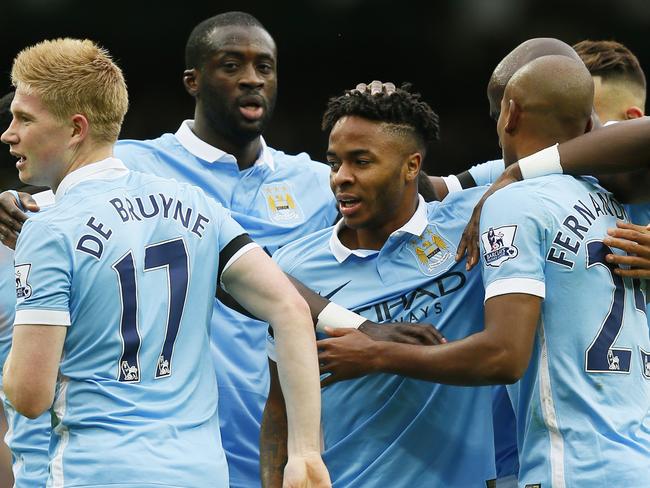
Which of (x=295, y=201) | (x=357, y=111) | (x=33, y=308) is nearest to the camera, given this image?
(x=33, y=308)

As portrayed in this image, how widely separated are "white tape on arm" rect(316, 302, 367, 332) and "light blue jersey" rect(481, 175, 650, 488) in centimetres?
56

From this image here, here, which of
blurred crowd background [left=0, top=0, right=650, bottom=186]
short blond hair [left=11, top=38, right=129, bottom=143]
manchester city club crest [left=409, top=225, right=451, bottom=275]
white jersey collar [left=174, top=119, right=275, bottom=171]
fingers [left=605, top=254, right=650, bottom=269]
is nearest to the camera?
short blond hair [left=11, top=38, right=129, bottom=143]

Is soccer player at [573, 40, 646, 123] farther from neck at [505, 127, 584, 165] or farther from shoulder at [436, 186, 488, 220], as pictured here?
neck at [505, 127, 584, 165]

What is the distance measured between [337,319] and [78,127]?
117 cm

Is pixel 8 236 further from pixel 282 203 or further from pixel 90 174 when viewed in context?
pixel 282 203

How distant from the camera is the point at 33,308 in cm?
376

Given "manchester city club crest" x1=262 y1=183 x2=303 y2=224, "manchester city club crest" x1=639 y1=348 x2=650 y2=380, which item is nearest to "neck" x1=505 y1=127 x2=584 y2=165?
"manchester city club crest" x1=639 y1=348 x2=650 y2=380

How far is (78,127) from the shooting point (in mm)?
4094

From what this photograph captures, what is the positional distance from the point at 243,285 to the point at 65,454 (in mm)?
784

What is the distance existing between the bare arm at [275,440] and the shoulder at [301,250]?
0.41 meters

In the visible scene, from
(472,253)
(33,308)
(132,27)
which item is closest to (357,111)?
(472,253)

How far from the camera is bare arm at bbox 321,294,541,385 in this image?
411cm

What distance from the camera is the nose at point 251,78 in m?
6.23

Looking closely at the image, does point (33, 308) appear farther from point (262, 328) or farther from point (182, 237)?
point (262, 328)
